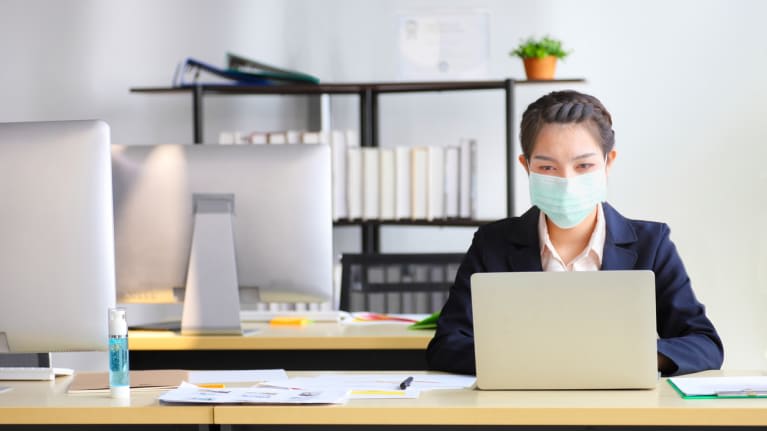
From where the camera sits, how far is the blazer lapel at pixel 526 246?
2.07 meters

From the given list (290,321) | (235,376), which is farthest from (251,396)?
(290,321)

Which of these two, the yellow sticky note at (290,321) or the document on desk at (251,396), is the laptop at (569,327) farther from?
the yellow sticky note at (290,321)

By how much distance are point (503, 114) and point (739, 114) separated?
93 centimetres

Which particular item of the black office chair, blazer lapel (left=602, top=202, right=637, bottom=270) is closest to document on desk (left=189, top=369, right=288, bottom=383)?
blazer lapel (left=602, top=202, right=637, bottom=270)

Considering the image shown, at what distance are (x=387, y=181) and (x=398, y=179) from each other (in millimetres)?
46

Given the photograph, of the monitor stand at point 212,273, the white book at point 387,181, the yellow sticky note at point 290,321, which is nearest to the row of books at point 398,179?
the white book at point 387,181

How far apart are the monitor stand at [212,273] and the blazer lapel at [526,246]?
29.7 inches

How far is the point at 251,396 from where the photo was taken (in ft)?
5.14

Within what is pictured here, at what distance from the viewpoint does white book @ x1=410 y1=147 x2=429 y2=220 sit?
372 centimetres

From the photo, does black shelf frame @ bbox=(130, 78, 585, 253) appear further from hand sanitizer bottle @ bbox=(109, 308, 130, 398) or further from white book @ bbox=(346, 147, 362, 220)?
hand sanitizer bottle @ bbox=(109, 308, 130, 398)

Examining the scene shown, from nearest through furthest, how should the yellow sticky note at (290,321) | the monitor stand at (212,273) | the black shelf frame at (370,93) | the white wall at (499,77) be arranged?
the monitor stand at (212,273) → the yellow sticky note at (290,321) → the black shelf frame at (370,93) → the white wall at (499,77)

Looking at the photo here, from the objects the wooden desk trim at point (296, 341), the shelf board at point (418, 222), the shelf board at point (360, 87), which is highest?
the shelf board at point (360, 87)

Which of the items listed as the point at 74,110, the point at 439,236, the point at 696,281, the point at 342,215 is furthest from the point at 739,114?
the point at 74,110

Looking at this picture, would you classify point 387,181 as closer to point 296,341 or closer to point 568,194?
point 296,341
